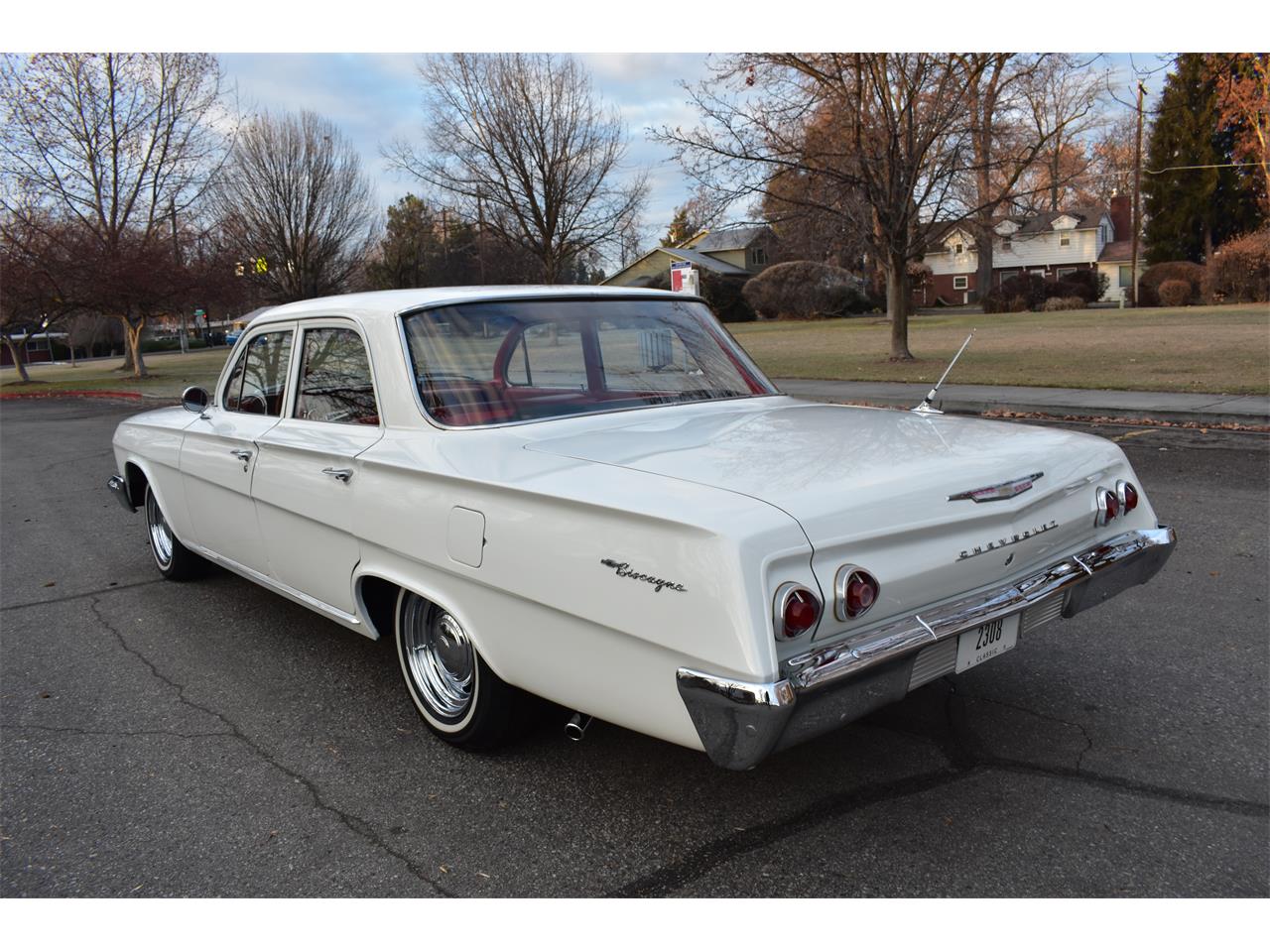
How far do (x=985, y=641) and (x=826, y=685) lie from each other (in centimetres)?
72

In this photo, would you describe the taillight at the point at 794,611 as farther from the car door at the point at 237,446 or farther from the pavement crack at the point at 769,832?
the car door at the point at 237,446

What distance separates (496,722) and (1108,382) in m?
12.5

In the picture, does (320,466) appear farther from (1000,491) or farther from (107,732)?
(1000,491)

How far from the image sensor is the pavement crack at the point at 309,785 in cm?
270

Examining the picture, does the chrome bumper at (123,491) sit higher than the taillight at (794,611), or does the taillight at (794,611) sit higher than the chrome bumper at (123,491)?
the taillight at (794,611)

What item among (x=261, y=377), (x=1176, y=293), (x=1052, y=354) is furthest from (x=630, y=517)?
(x=1176, y=293)

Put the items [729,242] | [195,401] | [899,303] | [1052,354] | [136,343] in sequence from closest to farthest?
[195,401], [1052,354], [899,303], [136,343], [729,242]

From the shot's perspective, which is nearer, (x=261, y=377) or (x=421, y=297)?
(x=421, y=297)

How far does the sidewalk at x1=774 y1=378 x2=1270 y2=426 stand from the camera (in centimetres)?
1034

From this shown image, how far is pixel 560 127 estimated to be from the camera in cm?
3206

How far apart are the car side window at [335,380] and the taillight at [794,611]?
1.89m

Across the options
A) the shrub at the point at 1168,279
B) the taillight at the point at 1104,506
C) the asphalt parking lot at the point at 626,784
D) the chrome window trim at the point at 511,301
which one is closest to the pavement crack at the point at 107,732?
the asphalt parking lot at the point at 626,784

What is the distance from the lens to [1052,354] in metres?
19.1

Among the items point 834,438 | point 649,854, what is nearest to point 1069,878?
point 649,854
